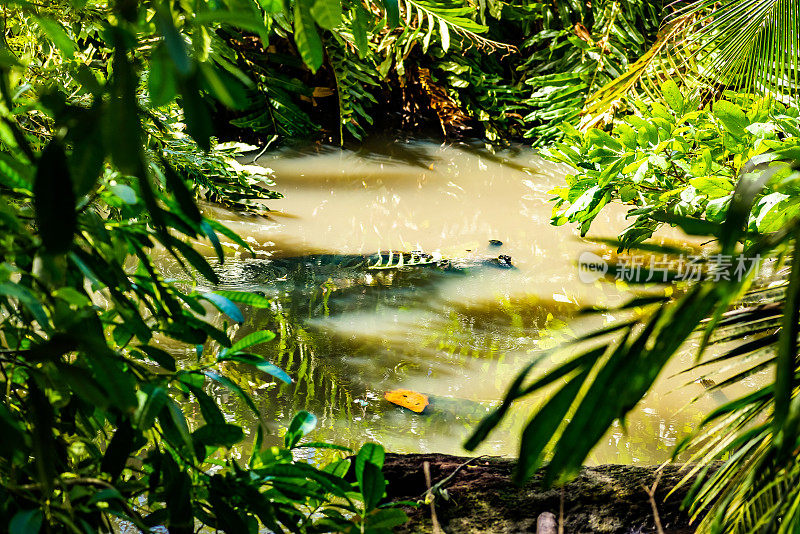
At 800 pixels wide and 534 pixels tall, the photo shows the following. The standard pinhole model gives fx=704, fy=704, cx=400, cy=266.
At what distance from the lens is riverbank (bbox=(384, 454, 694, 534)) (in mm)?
1030

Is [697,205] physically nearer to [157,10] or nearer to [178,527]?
[178,527]

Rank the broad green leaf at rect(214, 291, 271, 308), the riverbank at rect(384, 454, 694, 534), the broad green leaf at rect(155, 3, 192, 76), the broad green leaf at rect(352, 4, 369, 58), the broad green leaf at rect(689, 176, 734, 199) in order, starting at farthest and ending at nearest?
1. the broad green leaf at rect(689, 176, 734, 199)
2. the riverbank at rect(384, 454, 694, 534)
3. the broad green leaf at rect(214, 291, 271, 308)
4. the broad green leaf at rect(352, 4, 369, 58)
5. the broad green leaf at rect(155, 3, 192, 76)

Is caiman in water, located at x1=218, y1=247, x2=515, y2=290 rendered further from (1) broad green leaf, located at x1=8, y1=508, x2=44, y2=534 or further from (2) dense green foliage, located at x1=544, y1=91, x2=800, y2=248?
(1) broad green leaf, located at x1=8, y1=508, x2=44, y2=534

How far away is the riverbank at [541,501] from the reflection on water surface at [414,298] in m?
0.19

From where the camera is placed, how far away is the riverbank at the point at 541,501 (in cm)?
103

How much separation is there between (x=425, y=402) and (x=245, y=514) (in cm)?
104

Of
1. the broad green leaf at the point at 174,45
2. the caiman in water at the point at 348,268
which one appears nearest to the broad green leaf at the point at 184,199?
the broad green leaf at the point at 174,45

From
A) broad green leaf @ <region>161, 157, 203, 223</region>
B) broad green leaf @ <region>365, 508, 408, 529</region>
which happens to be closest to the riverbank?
broad green leaf @ <region>365, 508, 408, 529</region>

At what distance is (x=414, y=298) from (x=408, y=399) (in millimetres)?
579

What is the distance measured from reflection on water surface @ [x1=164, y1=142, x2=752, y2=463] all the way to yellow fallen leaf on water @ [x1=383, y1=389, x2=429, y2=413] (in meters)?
0.02

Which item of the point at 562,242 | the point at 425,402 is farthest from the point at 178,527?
the point at 562,242

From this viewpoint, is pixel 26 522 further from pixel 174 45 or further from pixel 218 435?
pixel 174 45

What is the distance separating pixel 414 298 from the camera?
2.20 meters

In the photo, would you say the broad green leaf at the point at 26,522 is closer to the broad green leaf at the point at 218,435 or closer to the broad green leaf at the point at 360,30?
the broad green leaf at the point at 218,435
